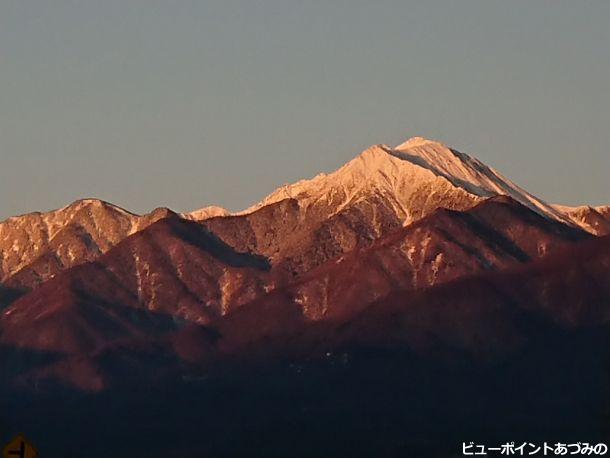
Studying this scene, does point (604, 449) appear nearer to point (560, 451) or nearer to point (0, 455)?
point (560, 451)

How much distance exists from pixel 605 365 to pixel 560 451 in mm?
19745

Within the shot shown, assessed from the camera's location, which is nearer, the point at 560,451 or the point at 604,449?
the point at 604,449

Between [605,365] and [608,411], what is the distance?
299 centimetres

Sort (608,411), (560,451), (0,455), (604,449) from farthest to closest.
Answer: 1. (560,451)
2. (604,449)
3. (608,411)
4. (0,455)

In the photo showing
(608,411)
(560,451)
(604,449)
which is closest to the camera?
(608,411)

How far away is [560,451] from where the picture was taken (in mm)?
90688

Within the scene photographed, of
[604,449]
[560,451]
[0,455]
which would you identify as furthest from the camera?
[560,451]

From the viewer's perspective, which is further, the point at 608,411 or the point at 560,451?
the point at 560,451

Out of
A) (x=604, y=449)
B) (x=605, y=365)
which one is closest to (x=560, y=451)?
(x=604, y=449)

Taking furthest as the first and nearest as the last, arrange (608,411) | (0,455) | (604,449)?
1. (604,449)
2. (608,411)
3. (0,455)

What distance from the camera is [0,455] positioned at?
206 feet

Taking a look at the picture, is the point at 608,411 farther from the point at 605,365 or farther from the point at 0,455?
the point at 0,455

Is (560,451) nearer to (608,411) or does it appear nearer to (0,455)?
(608,411)

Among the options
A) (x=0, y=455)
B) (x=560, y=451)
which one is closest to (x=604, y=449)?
(x=560, y=451)
